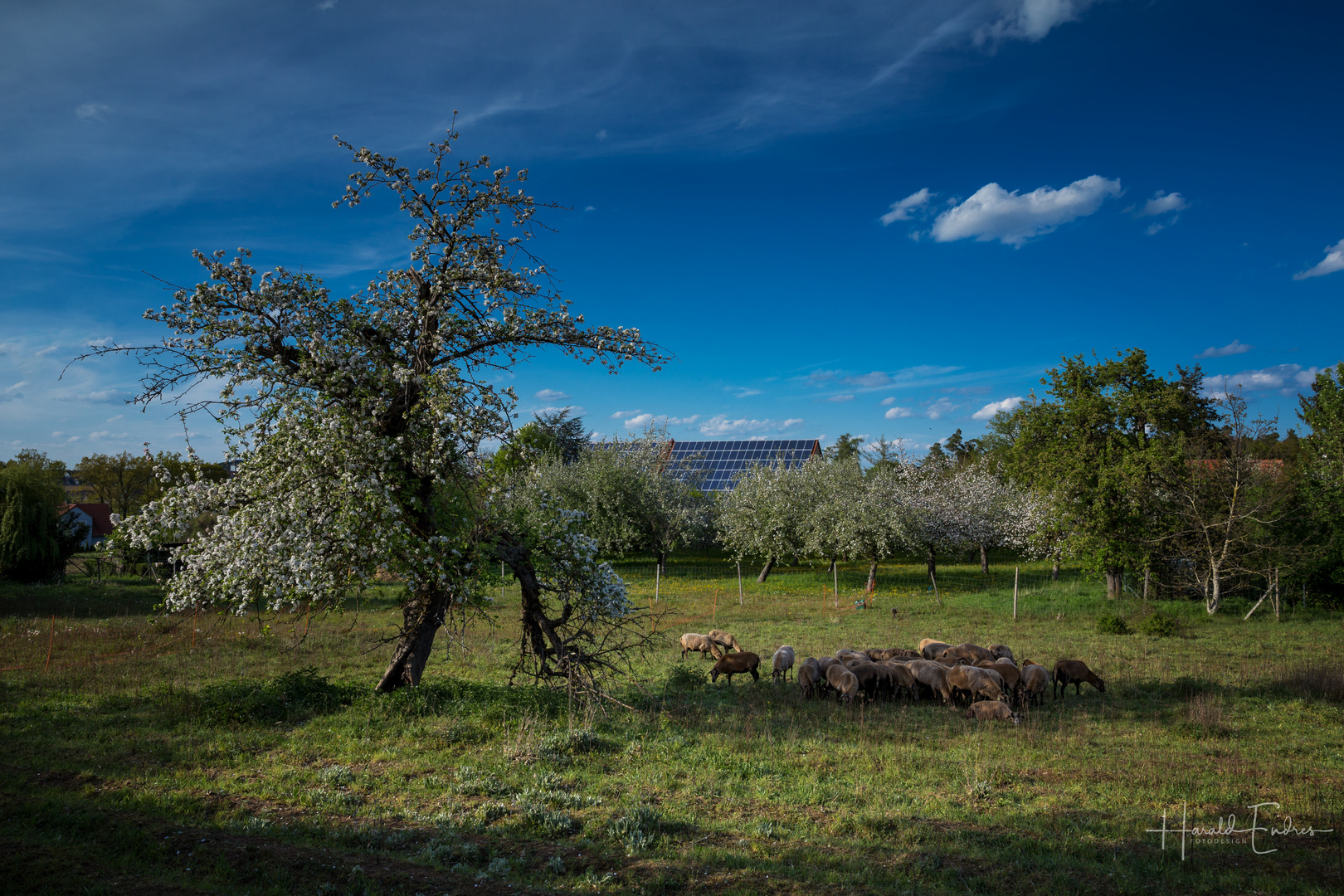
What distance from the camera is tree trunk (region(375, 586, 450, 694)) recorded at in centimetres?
1246

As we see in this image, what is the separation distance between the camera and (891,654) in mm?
16297

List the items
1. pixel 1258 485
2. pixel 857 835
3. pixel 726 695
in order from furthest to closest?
pixel 1258 485 < pixel 726 695 < pixel 857 835

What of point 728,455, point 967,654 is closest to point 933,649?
point 967,654

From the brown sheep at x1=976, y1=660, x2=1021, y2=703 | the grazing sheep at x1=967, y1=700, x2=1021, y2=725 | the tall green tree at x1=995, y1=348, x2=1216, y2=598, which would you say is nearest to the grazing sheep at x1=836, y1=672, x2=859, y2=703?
the grazing sheep at x1=967, y1=700, x2=1021, y2=725

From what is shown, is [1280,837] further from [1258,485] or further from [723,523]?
[723,523]

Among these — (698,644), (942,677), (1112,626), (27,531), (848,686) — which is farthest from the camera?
(27,531)

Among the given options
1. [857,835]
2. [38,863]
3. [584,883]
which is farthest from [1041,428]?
[38,863]

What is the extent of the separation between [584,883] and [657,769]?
10.6 feet

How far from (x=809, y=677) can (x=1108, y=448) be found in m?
20.1

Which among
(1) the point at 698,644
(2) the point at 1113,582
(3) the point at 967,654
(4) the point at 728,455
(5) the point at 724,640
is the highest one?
(4) the point at 728,455

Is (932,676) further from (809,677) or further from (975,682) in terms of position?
(809,677)

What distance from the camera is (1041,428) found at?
29969 mm

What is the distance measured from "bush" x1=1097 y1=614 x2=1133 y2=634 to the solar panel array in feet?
119

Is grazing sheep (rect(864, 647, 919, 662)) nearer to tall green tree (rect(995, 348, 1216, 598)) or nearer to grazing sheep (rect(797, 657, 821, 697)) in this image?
grazing sheep (rect(797, 657, 821, 697))
